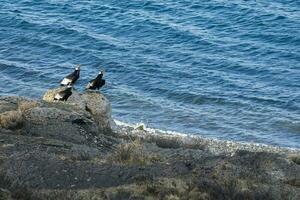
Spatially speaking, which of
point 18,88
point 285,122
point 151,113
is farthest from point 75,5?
point 285,122

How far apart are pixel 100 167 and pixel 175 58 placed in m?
25.2

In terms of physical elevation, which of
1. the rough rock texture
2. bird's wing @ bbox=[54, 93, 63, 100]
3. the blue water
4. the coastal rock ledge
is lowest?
the blue water

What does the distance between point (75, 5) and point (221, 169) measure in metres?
38.1

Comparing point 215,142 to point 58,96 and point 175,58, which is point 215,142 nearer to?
Result: point 58,96

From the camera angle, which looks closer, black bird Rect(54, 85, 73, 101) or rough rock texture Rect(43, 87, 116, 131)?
black bird Rect(54, 85, 73, 101)

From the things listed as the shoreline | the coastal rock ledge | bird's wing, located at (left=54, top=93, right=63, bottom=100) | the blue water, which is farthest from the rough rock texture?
the blue water

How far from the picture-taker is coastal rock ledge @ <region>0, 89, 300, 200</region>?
12.5 metres

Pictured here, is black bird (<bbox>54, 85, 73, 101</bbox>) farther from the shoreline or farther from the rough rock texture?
the shoreline

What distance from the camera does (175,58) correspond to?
127ft

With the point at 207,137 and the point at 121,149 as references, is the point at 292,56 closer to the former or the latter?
the point at 207,137

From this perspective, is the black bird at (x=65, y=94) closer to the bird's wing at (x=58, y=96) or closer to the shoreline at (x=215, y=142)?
the bird's wing at (x=58, y=96)

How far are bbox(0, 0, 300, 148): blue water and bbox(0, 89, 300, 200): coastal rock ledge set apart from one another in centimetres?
1105

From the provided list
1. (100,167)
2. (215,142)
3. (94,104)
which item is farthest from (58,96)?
(100,167)

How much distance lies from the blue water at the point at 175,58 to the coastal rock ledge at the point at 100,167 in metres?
11.1
